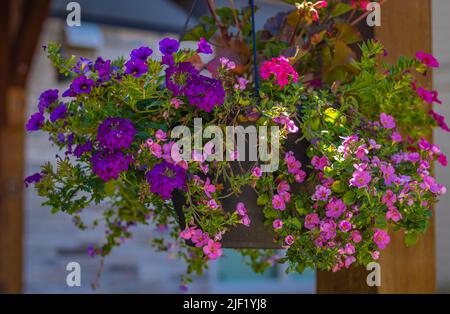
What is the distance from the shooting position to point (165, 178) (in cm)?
98

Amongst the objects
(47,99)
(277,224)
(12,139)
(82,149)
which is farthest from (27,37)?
(277,224)

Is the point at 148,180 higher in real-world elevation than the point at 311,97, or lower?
lower

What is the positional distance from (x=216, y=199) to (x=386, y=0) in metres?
0.64

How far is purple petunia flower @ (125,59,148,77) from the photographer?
104 centimetres

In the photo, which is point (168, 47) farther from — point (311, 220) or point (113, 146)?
point (311, 220)

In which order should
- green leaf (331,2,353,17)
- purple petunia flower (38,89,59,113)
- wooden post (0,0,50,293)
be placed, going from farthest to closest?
1. wooden post (0,0,50,293)
2. green leaf (331,2,353,17)
3. purple petunia flower (38,89,59,113)

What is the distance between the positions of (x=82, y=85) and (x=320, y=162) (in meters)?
0.45

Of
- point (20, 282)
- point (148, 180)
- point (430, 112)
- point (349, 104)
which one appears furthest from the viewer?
point (20, 282)

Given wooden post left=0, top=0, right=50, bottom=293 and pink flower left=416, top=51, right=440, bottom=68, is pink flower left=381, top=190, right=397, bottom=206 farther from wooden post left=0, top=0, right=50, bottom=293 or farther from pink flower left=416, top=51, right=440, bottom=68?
wooden post left=0, top=0, right=50, bottom=293

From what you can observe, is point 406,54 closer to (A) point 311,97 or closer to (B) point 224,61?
(A) point 311,97

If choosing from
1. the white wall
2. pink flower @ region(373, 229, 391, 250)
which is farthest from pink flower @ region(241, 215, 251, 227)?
the white wall

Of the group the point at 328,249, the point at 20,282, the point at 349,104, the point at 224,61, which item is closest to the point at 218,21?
the point at 224,61
